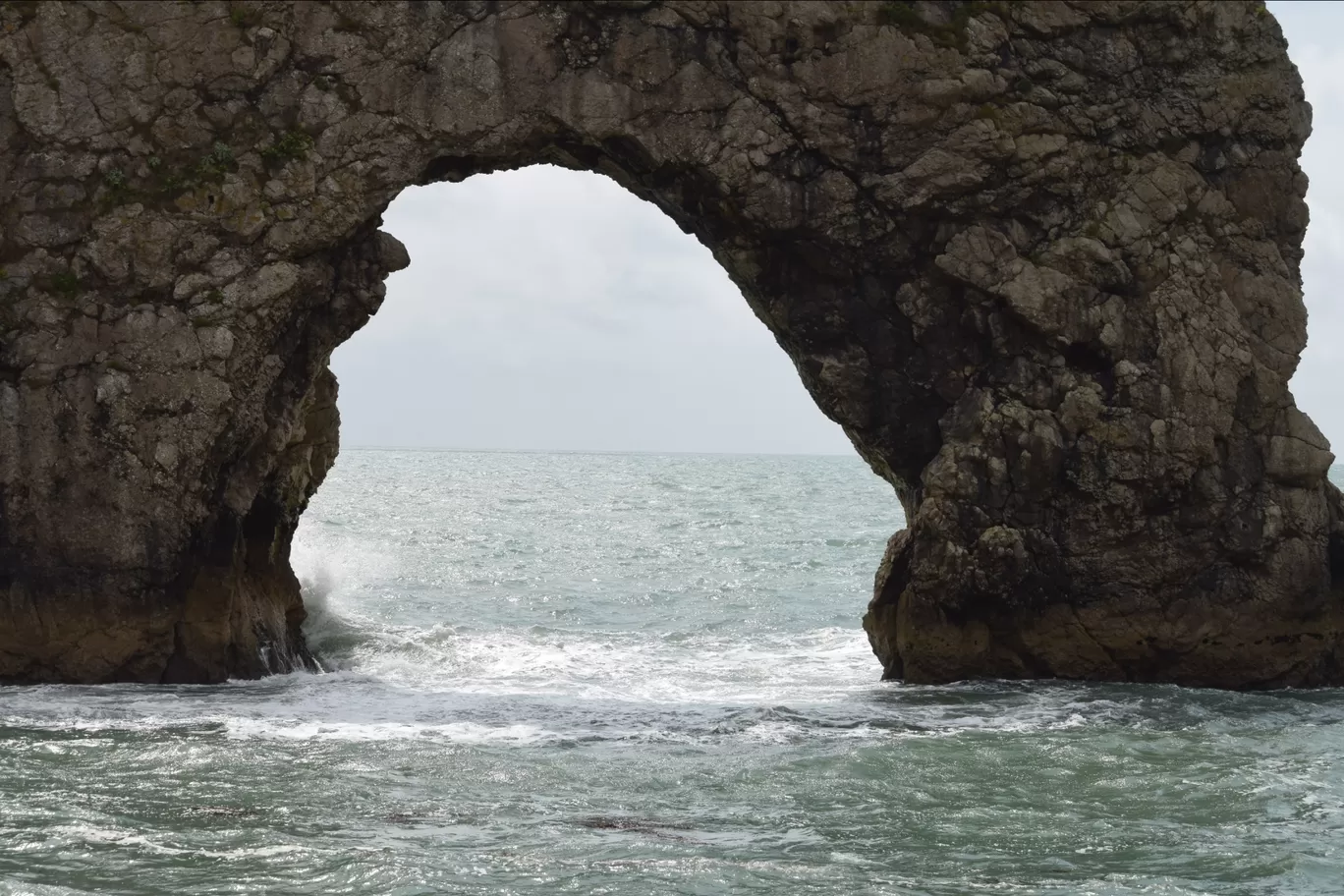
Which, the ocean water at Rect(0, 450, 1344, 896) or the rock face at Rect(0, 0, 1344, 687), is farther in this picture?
the rock face at Rect(0, 0, 1344, 687)

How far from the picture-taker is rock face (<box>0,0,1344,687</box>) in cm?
1931

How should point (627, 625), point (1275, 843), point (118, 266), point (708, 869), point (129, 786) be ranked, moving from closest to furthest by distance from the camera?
1. point (708, 869)
2. point (1275, 843)
3. point (129, 786)
4. point (118, 266)
5. point (627, 625)

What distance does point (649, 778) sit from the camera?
1447cm

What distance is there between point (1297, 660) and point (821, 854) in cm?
1036

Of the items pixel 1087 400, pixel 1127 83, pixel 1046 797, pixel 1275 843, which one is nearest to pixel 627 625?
pixel 1087 400

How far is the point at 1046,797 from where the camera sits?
45.1 feet

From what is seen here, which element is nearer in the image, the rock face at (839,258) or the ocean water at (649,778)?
the ocean water at (649,778)

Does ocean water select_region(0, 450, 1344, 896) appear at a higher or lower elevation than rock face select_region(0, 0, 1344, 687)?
lower

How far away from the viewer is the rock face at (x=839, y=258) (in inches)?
760

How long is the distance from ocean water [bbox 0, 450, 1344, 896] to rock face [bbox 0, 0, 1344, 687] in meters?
1.49

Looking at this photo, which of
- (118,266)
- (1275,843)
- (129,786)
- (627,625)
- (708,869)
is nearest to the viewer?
(708,869)

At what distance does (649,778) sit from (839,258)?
844 centimetres

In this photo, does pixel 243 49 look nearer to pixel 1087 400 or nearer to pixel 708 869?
pixel 1087 400

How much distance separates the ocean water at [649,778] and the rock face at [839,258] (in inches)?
58.8
